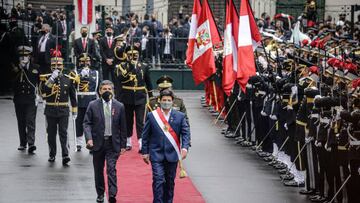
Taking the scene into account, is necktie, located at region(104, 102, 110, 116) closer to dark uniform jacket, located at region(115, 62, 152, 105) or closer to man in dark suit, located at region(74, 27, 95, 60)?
dark uniform jacket, located at region(115, 62, 152, 105)

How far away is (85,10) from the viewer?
3195 cm

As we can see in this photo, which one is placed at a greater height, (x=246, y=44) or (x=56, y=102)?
(x=246, y=44)

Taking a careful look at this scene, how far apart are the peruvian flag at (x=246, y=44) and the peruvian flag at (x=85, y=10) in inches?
391

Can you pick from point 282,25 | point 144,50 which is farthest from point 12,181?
point 282,25

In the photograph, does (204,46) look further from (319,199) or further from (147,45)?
(147,45)

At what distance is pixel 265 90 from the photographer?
77.2ft

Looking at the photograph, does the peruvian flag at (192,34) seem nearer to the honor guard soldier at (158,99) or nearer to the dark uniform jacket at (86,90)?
the dark uniform jacket at (86,90)

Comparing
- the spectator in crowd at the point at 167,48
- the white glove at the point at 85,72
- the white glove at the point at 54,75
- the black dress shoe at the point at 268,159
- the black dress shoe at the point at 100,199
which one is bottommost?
the black dress shoe at the point at 268,159

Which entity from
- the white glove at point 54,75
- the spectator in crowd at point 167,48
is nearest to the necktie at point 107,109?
the white glove at point 54,75

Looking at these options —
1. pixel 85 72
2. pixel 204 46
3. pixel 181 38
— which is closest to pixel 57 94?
pixel 85 72

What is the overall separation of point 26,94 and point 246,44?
4448 mm

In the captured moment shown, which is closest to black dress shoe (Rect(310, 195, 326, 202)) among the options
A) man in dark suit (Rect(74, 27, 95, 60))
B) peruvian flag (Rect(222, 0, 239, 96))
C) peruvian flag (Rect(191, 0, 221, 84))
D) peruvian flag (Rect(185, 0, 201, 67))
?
peruvian flag (Rect(222, 0, 239, 96))

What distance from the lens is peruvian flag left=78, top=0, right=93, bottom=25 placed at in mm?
31859

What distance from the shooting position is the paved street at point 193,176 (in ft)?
61.9
